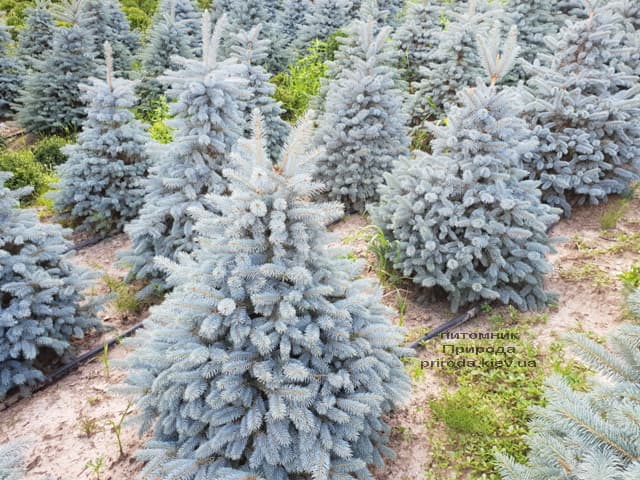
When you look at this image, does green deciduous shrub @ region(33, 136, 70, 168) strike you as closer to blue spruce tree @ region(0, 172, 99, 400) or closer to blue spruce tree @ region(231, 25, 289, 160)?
blue spruce tree @ region(231, 25, 289, 160)

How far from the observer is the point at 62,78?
8836mm

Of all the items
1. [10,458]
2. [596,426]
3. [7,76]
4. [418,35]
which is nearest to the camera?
[10,458]

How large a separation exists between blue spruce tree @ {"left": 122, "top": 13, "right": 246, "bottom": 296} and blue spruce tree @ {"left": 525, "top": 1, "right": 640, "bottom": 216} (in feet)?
11.5

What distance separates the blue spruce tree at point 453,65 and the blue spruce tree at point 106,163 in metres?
3.86

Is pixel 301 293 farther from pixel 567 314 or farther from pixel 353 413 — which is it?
pixel 567 314

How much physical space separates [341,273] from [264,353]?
69 cm

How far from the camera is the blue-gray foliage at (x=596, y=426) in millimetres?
1899

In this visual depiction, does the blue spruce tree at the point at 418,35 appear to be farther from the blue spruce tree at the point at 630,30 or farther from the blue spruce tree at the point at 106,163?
the blue spruce tree at the point at 106,163

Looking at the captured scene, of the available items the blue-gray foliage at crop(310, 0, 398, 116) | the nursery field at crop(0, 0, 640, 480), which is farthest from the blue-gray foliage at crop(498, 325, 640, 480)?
the blue-gray foliage at crop(310, 0, 398, 116)

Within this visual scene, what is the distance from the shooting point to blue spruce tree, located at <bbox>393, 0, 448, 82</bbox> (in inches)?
340

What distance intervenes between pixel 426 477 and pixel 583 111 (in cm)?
457

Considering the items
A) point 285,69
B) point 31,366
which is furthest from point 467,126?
point 285,69

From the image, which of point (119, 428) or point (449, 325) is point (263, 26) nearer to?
point (449, 325)

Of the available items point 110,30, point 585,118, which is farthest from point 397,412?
point 110,30
